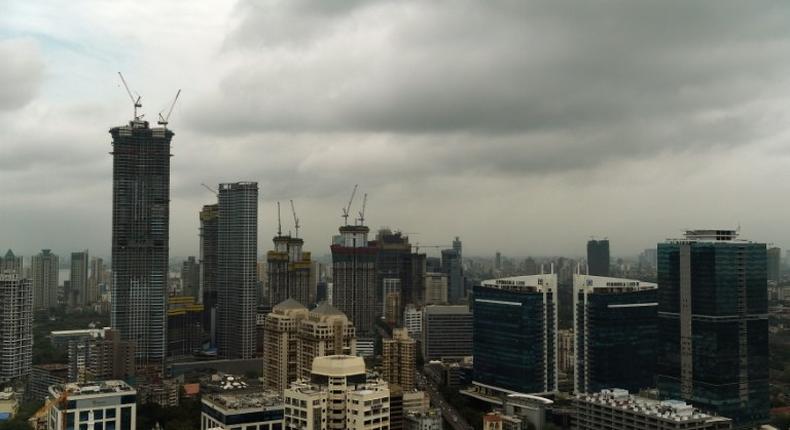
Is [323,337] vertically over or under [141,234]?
under

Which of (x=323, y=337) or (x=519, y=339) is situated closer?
(x=323, y=337)

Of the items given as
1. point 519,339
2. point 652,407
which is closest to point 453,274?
point 519,339

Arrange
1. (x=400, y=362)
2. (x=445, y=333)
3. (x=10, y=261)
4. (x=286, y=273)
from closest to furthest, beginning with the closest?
1. (x=400, y=362)
2. (x=445, y=333)
3. (x=10, y=261)
4. (x=286, y=273)

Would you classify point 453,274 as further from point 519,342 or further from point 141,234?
point 519,342

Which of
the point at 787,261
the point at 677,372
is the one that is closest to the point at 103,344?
the point at 677,372

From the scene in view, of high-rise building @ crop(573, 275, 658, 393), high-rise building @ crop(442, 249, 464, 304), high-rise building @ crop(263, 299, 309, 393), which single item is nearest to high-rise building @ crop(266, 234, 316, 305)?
high-rise building @ crop(442, 249, 464, 304)

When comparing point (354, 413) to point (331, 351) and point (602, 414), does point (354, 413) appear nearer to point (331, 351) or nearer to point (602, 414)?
point (602, 414)
